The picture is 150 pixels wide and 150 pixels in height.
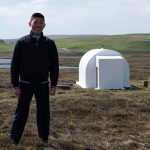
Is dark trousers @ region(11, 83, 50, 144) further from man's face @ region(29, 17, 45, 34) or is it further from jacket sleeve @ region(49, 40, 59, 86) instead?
man's face @ region(29, 17, 45, 34)

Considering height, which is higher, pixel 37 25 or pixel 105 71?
pixel 37 25

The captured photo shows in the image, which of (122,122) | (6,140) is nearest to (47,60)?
(6,140)

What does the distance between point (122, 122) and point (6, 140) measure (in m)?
5.06

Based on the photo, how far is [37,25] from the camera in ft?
27.7

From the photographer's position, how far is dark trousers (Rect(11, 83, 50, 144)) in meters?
8.77

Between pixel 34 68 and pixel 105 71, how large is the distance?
2486cm

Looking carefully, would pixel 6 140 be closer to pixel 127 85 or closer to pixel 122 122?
pixel 122 122

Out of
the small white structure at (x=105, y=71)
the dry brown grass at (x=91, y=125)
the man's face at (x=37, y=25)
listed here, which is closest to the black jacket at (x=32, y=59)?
the man's face at (x=37, y=25)

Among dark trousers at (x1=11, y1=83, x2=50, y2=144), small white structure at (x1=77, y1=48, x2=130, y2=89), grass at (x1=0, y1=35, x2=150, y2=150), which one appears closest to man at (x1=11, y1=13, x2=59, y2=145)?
dark trousers at (x1=11, y1=83, x2=50, y2=144)

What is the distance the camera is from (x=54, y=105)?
16.8 m

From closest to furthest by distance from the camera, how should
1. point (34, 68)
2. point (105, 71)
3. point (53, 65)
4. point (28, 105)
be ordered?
point (34, 68)
point (53, 65)
point (28, 105)
point (105, 71)

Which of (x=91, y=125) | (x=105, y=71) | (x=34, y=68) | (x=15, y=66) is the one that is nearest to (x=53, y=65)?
(x=34, y=68)


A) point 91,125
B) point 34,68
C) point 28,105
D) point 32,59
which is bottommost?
point 91,125

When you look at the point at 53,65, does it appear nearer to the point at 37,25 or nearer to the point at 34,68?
the point at 34,68
